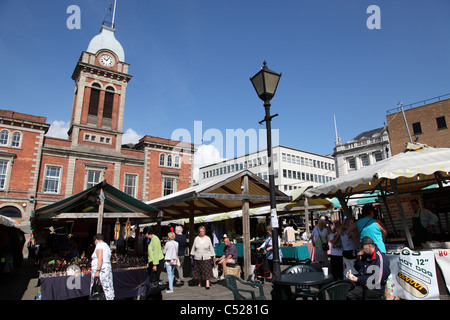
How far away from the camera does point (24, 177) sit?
24938 millimetres

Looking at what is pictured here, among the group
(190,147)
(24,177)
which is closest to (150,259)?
(24,177)

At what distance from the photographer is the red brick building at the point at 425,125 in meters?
29.8

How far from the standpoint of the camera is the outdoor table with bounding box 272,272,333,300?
4.19 meters

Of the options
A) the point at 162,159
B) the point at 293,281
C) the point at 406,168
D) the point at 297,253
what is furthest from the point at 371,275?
the point at 162,159

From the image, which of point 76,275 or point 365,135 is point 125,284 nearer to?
point 76,275

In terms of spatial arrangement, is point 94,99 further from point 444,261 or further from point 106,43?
point 444,261

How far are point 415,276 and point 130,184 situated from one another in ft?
96.3

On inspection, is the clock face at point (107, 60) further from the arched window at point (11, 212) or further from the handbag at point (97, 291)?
the handbag at point (97, 291)

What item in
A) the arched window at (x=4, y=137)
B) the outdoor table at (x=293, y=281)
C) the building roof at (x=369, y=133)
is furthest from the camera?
the building roof at (x=369, y=133)

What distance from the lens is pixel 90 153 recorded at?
2867cm

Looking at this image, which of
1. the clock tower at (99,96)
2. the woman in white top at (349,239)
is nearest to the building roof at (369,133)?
the clock tower at (99,96)

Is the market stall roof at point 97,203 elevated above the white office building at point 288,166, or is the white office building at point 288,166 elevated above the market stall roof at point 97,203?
the white office building at point 288,166

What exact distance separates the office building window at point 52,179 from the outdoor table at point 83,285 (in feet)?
76.7

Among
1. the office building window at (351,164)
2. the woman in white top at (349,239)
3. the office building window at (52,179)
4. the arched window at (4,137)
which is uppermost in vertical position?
the office building window at (351,164)
